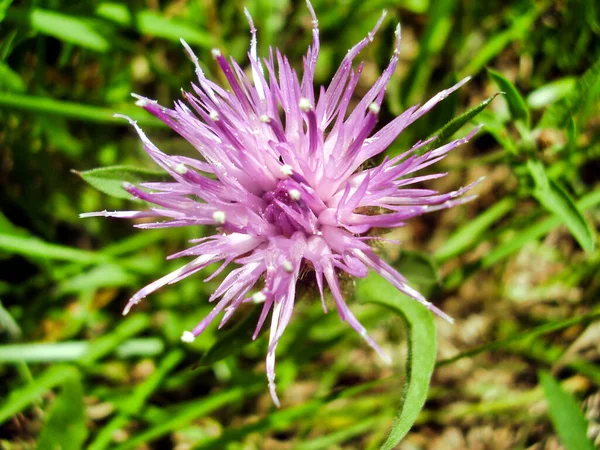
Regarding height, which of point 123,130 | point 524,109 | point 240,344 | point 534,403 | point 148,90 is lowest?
point 534,403

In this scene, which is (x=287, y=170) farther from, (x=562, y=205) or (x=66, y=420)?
(x=66, y=420)

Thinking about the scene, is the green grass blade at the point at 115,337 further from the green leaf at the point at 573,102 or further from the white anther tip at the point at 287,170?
the green leaf at the point at 573,102

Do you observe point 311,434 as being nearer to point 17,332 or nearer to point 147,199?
point 17,332

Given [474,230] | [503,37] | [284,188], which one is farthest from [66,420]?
[503,37]

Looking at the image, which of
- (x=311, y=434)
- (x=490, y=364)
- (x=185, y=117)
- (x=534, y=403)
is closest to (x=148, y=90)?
(x=185, y=117)

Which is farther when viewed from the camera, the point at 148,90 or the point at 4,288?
the point at 148,90

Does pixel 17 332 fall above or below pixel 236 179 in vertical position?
below

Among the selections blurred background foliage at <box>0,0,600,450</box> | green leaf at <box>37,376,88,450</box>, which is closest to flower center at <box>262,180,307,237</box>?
blurred background foliage at <box>0,0,600,450</box>
